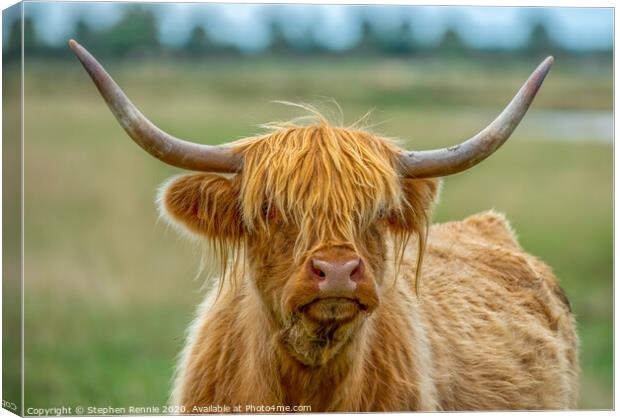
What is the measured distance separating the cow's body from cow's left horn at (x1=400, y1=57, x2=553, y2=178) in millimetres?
785

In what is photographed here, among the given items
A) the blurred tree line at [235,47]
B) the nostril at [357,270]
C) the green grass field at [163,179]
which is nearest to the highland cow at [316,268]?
the nostril at [357,270]

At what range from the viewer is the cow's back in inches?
282

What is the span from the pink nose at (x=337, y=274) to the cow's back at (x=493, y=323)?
4.26ft

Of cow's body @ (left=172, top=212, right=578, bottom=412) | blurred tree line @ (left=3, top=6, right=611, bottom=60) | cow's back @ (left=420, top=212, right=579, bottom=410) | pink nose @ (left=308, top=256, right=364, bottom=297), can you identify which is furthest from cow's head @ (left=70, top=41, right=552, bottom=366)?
blurred tree line @ (left=3, top=6, right=611, bottom=60)

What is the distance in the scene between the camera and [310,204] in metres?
6.11

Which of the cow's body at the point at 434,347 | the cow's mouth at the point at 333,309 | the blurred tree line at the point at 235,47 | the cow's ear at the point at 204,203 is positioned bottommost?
the cow's body at the point at 434,347

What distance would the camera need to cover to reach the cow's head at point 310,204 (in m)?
5.90

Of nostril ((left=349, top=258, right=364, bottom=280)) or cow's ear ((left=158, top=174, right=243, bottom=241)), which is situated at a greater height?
cow's ear ((left=158, top=174, right=243, bottom=241))

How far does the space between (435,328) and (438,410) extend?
21.4 inches

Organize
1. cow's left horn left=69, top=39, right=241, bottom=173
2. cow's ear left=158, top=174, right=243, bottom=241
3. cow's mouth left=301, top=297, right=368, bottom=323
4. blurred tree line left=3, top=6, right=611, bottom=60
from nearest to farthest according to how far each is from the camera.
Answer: cow's left horn left=69, top=39, right=241, bottom=173 < cow's mouth left=301, top=297, right=368, bottom=323 < cow's ear left=158, top=174, right=243, bottom=241 < blurred tree line left=3, top=6, right=611, bottom=60

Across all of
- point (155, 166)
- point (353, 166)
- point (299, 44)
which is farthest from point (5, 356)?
point (155, 166)

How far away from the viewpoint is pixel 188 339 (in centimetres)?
697

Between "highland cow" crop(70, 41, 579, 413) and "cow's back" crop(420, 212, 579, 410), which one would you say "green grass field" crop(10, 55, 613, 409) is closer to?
"cow's back" crop(420, 212, 579, 410)

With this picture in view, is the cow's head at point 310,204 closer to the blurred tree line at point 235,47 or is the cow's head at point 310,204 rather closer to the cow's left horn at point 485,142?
the cow's left horn at point 485,142
